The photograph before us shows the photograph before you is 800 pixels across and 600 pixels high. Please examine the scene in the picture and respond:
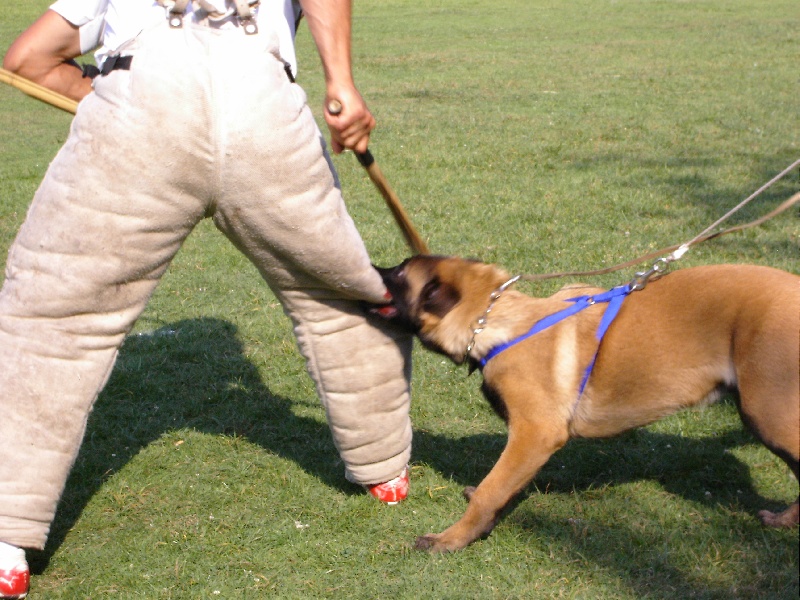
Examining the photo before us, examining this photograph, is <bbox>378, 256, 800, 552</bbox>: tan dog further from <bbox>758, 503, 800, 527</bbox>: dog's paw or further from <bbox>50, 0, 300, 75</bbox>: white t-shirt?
<bbox>50, 0, 300, 75</bbox>: white t-shirt

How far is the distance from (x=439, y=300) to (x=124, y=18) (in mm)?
1652

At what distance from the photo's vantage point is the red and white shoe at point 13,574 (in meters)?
3.26

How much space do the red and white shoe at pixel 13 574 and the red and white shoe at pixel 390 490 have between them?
4.64ft

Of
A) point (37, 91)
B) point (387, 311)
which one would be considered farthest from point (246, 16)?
point (387, 311)

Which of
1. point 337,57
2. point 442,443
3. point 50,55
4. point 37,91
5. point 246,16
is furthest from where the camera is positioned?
point 442,443

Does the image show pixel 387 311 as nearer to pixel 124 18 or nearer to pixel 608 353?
pixel 608 353

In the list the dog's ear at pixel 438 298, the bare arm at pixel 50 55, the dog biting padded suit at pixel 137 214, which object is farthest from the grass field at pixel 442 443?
the bare arm at pixel 50 55

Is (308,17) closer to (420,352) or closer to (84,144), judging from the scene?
(84,144)

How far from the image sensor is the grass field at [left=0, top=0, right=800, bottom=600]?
3.53m

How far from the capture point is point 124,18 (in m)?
3.21

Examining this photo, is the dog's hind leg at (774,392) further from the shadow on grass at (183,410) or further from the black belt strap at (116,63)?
the black belt strap at (116,63)

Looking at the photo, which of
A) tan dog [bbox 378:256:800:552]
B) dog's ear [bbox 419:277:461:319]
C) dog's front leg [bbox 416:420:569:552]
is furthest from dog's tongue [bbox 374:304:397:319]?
dog's front leg [bbox 416:420:569:552]

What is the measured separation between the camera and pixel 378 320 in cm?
389

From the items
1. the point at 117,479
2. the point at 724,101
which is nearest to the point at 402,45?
the point at 724,101
